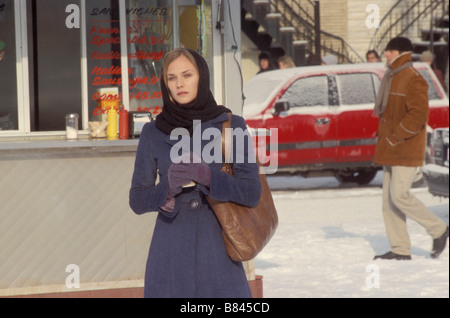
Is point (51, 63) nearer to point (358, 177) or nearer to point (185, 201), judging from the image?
point (185, 201)

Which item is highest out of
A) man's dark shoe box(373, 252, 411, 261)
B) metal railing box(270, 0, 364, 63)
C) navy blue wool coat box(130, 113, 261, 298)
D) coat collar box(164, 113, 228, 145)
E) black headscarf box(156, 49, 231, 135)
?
metal railing box(270, 0, 364, 63)

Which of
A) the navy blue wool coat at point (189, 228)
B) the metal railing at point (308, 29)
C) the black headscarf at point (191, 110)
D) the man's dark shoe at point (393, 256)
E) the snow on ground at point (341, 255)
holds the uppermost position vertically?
the metal railing at point (308, 29)

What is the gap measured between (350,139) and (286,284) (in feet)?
22.9

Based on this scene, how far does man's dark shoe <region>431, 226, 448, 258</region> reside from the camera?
8703 mm

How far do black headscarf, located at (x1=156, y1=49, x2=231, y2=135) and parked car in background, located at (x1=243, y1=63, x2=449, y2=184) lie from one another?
10.2 metres

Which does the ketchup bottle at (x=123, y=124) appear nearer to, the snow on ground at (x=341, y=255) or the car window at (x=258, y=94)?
the snow on ground at (x=341, y=255)

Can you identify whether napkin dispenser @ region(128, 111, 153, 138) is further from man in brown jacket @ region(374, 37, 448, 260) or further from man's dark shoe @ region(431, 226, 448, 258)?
man's dark shoe @ region(431, 226, 448, 258)

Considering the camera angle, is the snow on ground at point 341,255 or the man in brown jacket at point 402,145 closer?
the snow on ground at point 341,255

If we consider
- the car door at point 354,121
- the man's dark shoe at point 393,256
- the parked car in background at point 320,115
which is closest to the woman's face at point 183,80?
the man's dark shoe at point 393,256

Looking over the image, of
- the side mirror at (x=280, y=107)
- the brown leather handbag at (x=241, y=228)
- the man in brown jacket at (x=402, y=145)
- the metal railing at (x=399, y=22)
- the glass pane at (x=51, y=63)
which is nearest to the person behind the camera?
the brown leather handbag at (x=241, y=228)

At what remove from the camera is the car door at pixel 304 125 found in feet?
46.3

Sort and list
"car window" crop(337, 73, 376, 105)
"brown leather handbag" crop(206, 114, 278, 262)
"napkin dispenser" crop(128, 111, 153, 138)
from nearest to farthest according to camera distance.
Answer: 1. "brown leather handbag" crop(206, 114, 278, 262)
2. "napkin dispenser" crop(128, 111, 153, 138)
3. "car window" crop(337, 73, 376, 105)

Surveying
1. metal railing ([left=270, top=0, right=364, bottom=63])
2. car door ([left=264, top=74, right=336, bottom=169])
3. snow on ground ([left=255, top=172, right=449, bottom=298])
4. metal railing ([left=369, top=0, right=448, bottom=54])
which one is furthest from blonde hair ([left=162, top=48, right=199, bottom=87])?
metal railing ([left=369, top=0, right=448, bottom=54])
